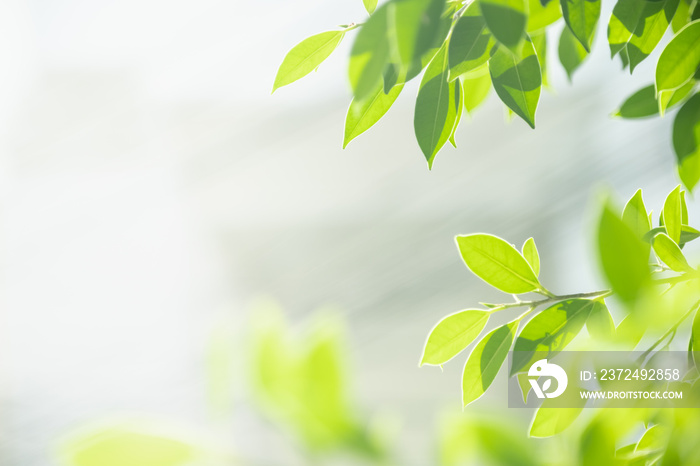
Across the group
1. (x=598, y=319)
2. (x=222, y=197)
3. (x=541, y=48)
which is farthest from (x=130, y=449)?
(x=222, y=197)

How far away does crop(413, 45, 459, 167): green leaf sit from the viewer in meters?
0.21

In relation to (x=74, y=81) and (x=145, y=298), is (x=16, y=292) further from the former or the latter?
(x=74, y=81)

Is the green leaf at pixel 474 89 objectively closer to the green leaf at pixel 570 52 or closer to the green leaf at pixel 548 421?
the green leaf at pixel 570 52

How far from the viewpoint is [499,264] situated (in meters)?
0.21

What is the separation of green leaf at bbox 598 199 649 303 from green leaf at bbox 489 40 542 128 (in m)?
0.14

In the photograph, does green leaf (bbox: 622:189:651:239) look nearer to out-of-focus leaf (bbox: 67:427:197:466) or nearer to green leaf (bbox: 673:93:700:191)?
green leaf (bbox: 673:93:700:191)

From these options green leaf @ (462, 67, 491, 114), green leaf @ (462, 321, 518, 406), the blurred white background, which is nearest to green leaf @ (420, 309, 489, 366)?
green leaf @ (462, 321, 518, 406)

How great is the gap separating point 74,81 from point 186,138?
19.7 inches

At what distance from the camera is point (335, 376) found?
7 cm

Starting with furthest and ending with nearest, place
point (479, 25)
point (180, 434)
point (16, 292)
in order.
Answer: point (16, 292) < point (479, 25) < point (180, 434)

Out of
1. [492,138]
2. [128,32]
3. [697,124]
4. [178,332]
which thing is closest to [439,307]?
[492,138]

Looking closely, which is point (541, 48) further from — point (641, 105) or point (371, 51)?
point (371, 51)

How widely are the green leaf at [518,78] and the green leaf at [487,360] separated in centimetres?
9

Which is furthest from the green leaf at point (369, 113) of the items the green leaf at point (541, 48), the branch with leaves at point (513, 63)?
the green leaf at point (541, 48)
